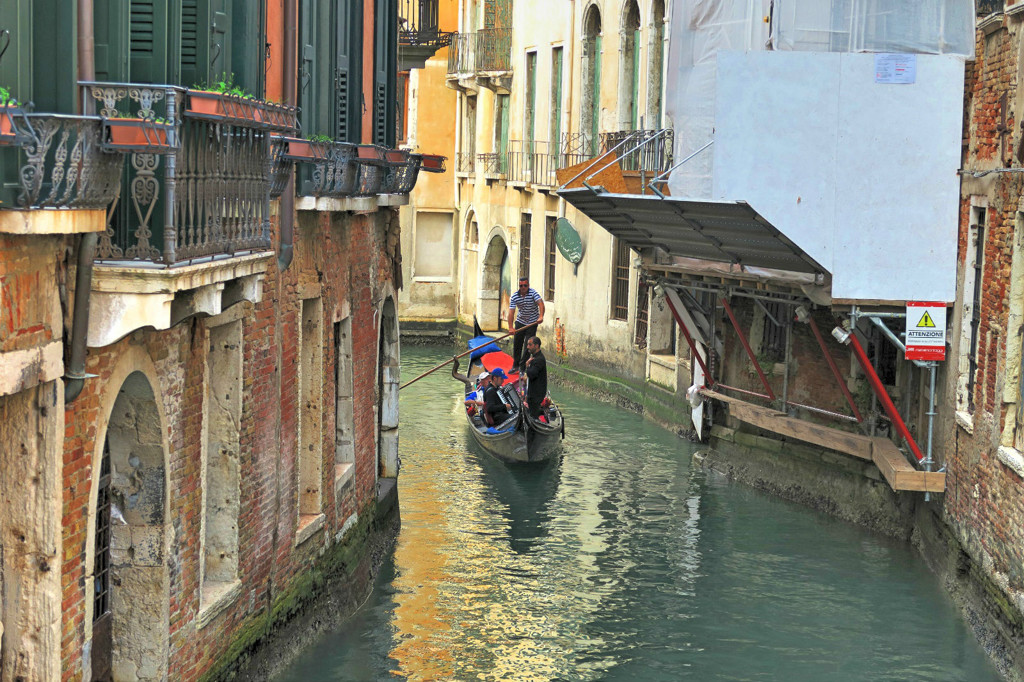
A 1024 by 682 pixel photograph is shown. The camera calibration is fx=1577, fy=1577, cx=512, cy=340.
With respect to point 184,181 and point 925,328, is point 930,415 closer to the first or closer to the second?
point 925,328

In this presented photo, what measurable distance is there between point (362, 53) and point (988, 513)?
5.82 m

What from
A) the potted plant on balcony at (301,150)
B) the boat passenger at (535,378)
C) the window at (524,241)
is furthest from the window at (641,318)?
the potted plant on balcony at (301,150)

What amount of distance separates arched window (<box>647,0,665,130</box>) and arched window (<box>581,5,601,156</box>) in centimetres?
284

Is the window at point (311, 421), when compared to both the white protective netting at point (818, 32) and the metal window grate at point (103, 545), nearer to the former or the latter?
the metal window grate at point (103, 545)

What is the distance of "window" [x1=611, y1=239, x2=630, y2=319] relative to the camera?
2295cm

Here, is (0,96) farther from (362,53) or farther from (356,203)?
(362,53)

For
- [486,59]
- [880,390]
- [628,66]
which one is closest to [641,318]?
[628,66]

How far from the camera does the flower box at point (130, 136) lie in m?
5.97

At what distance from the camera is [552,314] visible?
25.7 metres

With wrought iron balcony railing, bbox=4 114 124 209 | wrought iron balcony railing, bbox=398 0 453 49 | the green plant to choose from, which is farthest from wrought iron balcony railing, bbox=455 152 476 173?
the green plant

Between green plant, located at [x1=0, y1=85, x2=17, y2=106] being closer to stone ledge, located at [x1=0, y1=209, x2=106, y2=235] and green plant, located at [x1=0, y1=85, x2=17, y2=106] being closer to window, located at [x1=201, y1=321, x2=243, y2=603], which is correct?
stone ledge, located at [x1=0, y1=209, x2=106, y2=235]

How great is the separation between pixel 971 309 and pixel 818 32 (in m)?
2.62

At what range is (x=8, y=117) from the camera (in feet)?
17.5

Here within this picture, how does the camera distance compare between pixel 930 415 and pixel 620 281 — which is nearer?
pixel 930 415
